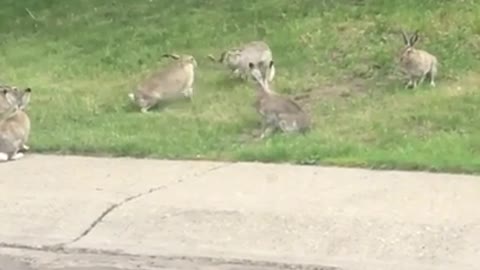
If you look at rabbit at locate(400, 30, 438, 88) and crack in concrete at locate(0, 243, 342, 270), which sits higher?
crack in concrete at locate(0, 243, 342, 270)

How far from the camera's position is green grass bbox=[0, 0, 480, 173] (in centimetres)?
1234

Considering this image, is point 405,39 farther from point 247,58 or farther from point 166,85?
point 166,85

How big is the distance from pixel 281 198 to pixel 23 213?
2.06 meters

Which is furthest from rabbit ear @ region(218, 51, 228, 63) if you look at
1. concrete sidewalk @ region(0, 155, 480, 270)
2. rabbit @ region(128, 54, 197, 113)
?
concrete sidewalk @ region(0, 155, 480, 270)

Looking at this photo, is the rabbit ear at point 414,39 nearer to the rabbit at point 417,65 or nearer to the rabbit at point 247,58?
the rabbit at point 417,65

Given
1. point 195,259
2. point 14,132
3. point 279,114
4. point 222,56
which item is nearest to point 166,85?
point 222,56

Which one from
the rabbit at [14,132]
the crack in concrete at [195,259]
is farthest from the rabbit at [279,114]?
the crack in concrete at [195,259]

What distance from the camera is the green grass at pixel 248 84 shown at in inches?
486

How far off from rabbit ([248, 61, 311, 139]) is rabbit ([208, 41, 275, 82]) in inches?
62.3

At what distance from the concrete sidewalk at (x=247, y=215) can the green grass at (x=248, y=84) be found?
27.7 inches

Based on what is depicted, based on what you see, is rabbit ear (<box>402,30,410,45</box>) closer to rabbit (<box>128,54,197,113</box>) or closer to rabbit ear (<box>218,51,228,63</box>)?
rabbit ear (<box>218,51,228,63</box>)

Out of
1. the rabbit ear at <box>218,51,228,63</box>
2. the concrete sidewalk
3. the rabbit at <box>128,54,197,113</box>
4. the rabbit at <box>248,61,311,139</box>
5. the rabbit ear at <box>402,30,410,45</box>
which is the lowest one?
the rabbit ear at <box>218,51,228,63</box>

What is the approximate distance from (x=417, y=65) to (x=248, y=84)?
7.02 ft

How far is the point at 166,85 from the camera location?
14.6m
